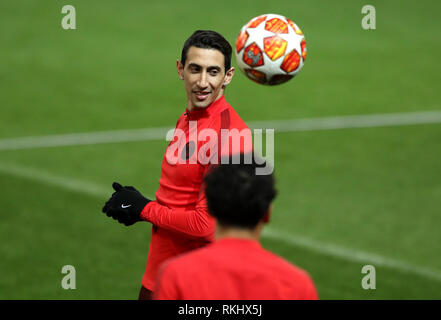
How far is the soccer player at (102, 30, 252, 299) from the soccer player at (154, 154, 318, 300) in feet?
4.65

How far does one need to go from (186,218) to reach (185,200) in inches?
8.0

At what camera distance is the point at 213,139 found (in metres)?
4.60

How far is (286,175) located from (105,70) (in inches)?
316

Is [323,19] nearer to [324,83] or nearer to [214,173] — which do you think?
[324,83]

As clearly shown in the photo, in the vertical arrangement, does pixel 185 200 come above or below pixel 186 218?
above

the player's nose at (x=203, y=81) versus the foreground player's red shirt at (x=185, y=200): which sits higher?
the player's nose at (x=203, y=81)

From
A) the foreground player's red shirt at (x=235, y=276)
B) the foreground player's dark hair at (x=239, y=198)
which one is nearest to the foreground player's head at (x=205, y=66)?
the foreground player's dark hair at (x=239, y=198)

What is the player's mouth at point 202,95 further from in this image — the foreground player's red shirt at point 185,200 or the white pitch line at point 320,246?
the white pitch line at point 320,246

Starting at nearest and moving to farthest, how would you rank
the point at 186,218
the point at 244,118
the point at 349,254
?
the point at 186,218 < the point at 349,254 < the point at 244,118

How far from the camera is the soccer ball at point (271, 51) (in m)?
5.70

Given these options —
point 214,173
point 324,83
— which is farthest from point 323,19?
point 214,173

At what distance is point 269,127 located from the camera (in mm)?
14695

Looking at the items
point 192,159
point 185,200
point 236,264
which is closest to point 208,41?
point 192,159

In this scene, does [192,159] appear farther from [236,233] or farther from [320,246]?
[320,246]
